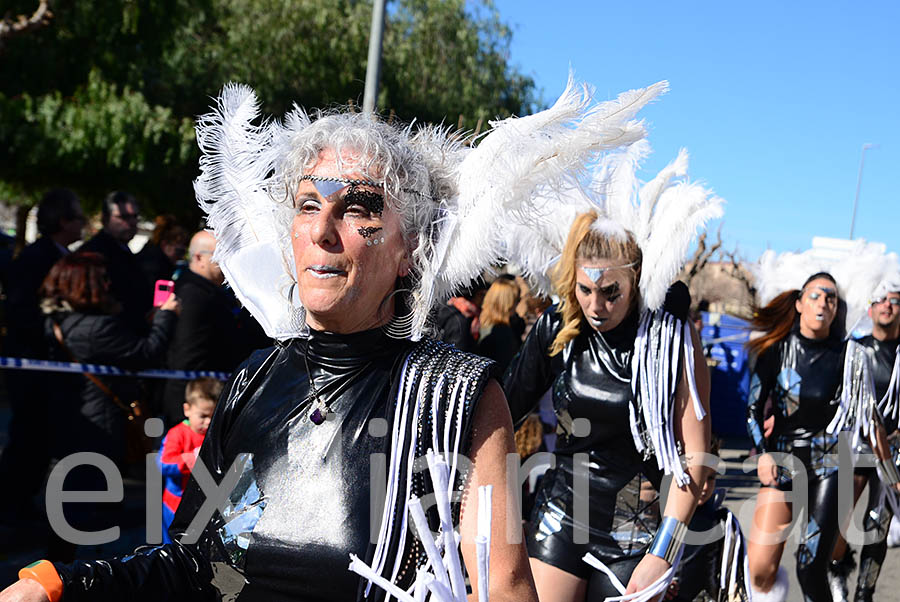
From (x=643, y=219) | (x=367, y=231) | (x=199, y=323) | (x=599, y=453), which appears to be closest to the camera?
(x=367, y=231)

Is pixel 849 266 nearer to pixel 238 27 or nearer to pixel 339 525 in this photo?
pixel 339 525

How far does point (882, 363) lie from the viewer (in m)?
6.55

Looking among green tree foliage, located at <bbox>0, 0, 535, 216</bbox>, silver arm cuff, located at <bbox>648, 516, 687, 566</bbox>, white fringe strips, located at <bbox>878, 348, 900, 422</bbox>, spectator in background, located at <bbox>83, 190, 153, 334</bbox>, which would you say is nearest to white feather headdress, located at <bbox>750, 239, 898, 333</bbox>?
white fringe strips, located at <bbox>878, 348, 900, 422</bbox>

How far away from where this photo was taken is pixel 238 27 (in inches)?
609

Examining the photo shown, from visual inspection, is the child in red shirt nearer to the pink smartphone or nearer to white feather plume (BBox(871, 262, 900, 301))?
the pink smartphone

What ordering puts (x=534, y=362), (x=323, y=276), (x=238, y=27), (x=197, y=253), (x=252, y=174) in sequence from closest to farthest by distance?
(x=323, y=276) → (x=252, y=174) → (x=534, y=362) → (x=197, y=253) → (x=238, y=27)

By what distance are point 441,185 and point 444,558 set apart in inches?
34.7

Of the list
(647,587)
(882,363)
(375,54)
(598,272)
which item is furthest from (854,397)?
(375,54)

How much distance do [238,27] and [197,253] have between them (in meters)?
11.3

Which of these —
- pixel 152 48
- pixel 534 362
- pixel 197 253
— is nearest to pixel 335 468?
pixel 534 362

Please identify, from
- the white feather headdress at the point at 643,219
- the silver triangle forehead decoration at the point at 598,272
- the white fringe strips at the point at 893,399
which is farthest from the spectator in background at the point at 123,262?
the white fringe strips at the point at 893,399

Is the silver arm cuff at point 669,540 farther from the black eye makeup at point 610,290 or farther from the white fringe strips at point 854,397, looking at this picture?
the white fringe strips at point 854,397

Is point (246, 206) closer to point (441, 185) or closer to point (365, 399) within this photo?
point (441, 185)

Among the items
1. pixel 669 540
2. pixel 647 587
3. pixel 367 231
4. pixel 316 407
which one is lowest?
pixel 647 587
